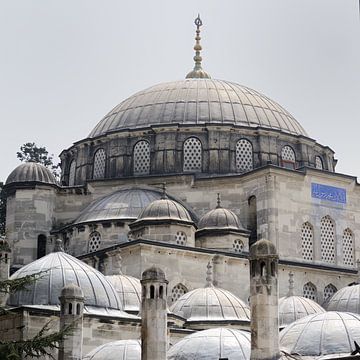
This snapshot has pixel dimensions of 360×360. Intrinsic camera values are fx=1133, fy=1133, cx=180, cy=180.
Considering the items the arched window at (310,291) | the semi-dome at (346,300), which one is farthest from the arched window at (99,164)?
the semi-dome at (346,300)

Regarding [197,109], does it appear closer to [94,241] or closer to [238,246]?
[94,241]

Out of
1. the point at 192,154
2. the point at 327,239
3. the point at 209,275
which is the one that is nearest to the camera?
the point at 209,275

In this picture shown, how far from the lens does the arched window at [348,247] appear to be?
49250 mm

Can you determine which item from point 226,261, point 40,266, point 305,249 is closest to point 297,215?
point 305,249

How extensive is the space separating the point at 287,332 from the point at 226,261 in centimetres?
1124

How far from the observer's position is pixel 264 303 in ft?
92.4

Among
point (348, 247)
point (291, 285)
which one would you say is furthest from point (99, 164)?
point (291, 285)

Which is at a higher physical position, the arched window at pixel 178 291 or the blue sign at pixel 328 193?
the blue sign at pixel 328 193

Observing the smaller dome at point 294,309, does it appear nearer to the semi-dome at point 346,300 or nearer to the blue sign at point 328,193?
the semi-dome at point 346,300

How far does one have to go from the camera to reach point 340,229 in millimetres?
49062

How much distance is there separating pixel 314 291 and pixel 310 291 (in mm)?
219

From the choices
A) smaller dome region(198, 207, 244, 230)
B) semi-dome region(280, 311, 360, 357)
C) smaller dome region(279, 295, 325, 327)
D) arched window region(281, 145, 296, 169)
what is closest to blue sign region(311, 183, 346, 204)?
arched window region(281, 145, 296, 169)

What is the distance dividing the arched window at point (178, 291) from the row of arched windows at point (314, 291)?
568 centimetres

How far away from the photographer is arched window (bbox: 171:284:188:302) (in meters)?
43.0
